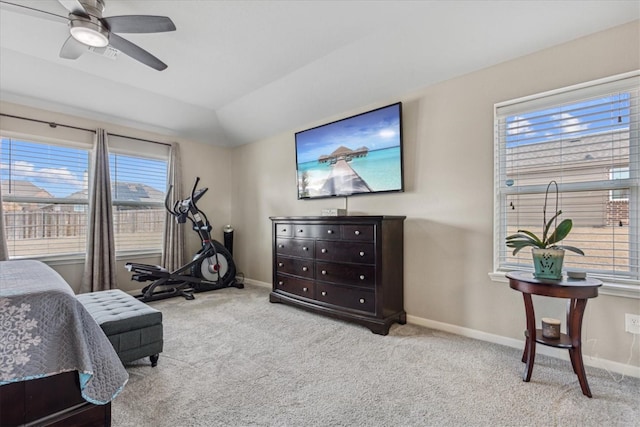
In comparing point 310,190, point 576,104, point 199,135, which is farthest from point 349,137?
point 199,135

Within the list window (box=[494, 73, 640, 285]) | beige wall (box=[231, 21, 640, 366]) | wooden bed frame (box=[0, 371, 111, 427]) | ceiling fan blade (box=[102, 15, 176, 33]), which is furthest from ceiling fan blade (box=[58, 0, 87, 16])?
window (box=[494, 73, 640, 285])

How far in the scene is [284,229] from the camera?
3.74 m

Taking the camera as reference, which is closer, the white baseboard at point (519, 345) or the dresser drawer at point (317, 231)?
the white baseboard at point (519, 345)

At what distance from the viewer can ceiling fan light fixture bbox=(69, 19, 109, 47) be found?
2024 millimetres

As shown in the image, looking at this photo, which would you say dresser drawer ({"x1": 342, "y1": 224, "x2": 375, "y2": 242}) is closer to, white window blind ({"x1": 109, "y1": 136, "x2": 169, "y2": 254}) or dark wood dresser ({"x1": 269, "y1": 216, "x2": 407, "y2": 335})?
dark wood dresser ({"x1": 269, "y1": 216, "x2": 407, "y2": 335})

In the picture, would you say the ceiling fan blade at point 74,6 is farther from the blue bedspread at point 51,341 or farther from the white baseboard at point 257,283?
the white baseboard at point 257,283

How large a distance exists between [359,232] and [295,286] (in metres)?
1.17

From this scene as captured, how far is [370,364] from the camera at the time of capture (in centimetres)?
219

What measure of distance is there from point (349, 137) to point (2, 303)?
3156mm

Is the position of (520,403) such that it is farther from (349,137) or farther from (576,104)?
(349,137)

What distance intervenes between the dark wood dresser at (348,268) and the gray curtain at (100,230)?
2.40 meters

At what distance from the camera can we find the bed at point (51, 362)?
49.9 inches

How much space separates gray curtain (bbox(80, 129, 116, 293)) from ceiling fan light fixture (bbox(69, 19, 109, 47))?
6.99 ft

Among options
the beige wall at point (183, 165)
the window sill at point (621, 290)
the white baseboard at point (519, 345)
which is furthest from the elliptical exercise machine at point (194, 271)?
the window sill at point (621, 290)
